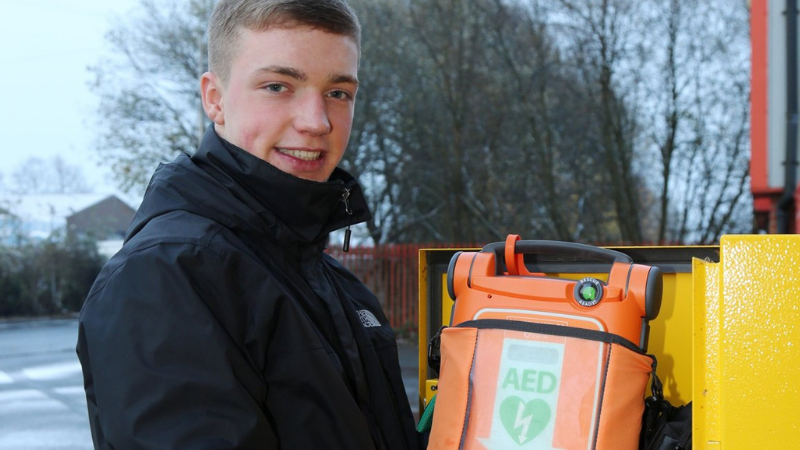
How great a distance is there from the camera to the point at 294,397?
1.33m

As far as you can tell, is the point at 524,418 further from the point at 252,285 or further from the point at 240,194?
the point at 240,194

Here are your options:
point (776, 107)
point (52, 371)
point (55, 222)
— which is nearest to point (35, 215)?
point (55, 222)

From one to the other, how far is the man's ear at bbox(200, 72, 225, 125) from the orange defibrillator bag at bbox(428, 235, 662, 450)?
596 millimetres

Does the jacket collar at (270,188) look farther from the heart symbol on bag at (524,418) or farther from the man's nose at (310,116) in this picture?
the heart symbol on bag at (524,418)

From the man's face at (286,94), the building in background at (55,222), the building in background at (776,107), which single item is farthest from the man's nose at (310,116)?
the building in background at (55,222)

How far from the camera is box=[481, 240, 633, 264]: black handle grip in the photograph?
5.26ft

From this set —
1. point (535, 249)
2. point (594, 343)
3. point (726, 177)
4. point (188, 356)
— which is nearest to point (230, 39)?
point (188, 356)

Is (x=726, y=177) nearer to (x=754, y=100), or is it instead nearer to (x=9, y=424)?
(x=754, y=100)

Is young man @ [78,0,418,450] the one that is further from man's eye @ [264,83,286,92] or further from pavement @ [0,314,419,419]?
pavement @ [0,314,419,419]

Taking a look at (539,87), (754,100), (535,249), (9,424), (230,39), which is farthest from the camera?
(539,87)

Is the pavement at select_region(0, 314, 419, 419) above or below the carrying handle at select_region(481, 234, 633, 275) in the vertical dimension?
below

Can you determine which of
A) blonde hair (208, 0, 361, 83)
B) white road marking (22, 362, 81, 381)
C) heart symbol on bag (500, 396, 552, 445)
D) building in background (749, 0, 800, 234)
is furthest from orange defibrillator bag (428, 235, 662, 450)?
white road marking (22, 362, 81, 381)

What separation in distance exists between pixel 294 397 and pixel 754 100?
2940 millimetres

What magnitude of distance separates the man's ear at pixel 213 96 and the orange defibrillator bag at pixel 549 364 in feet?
1.96
